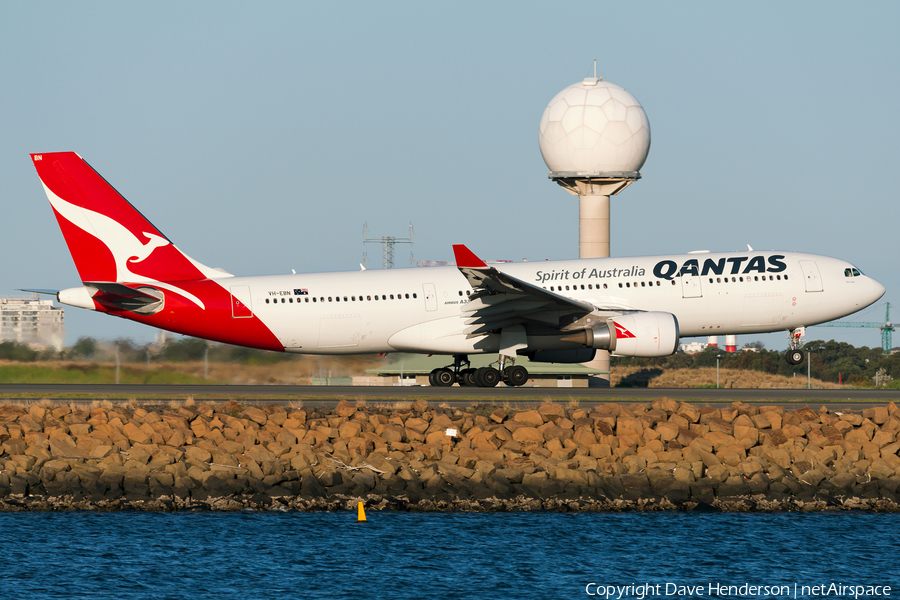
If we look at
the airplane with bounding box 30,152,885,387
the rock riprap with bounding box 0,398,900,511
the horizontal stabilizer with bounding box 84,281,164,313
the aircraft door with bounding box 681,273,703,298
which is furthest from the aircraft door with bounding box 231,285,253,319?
the aircraft door with bounding box 681,273,703,298

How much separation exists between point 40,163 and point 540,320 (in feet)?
59.0

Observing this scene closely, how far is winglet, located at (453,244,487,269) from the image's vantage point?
110 ft

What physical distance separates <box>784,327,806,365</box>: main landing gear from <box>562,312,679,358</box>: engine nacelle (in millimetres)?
Answer: 4974

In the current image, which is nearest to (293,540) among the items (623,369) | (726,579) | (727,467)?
(726,579)

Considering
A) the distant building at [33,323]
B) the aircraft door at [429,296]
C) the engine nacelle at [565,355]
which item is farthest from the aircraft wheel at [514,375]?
the distant building at [33,323]

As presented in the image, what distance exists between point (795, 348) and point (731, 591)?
23.2 m

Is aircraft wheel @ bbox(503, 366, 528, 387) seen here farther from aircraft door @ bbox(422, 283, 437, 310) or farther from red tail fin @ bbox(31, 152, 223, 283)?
red tail fin @ bbox(31, 152, 223, 283)

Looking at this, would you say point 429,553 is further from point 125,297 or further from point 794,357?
point 794,357

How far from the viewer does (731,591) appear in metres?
17.5

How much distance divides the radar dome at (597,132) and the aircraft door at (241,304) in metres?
23.9

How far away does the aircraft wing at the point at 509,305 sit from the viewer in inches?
1362

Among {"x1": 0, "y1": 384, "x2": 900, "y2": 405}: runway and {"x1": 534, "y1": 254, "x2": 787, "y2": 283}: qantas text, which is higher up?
{"x1": 534, "y1": 254, "x2": 787, "y2": 283}: qantas text

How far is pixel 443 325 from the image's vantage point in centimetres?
3747

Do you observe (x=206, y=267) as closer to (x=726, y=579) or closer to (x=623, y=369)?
(x=726, y=579)
